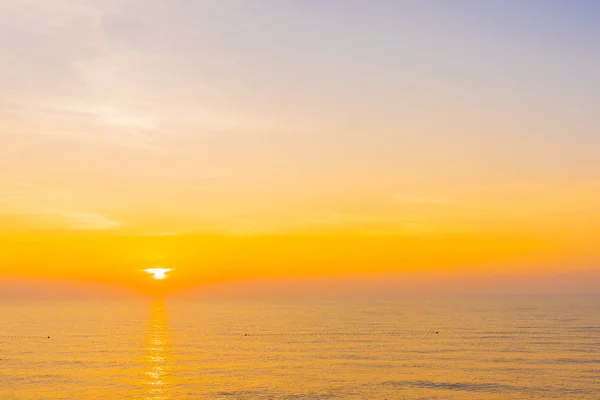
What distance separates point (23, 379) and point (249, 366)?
40.7 m

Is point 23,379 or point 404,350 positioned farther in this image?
point 404,350

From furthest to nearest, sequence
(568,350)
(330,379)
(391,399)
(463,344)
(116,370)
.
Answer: (463,344)
(568,350)
(116,370)
(330,379)
(391,399)

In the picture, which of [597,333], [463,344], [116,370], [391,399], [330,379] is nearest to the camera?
[391,399]

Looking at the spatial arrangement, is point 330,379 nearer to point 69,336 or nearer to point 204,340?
point 204,340

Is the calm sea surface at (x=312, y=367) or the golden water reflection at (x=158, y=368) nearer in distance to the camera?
the calm sea surface at (x=312, y=367)

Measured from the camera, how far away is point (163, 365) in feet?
406

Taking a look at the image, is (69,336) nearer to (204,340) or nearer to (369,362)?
(204,340)

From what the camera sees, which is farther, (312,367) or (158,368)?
(158,368)

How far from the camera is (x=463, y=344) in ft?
502

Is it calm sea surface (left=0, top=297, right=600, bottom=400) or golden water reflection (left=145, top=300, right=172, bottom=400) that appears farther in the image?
golden water reflection (left=145, top=300, right=172, bottom=400)

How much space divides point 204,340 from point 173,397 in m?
88.8

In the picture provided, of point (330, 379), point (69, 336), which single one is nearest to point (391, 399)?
point (330, 379)

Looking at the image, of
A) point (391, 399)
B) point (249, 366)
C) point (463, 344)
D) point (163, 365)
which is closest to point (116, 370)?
point (163, 365)

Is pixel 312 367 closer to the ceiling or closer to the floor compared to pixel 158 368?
closer to the floor
